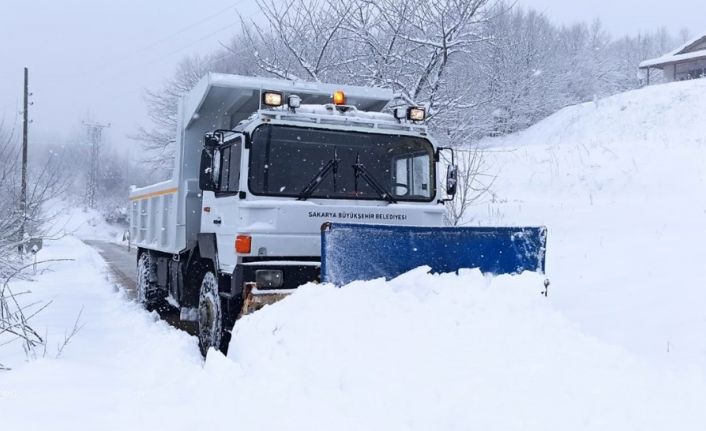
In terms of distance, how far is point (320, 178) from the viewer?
5906 millimetres

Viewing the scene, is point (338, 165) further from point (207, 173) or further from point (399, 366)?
point (399, 366)

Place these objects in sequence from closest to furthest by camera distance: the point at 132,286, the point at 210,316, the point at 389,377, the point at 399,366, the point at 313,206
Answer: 1. the point at 389,377
2. the point at 399,366
3. the point at 313,206
4. the point at 210,316
5. the point at 132,286

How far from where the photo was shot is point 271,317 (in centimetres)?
477

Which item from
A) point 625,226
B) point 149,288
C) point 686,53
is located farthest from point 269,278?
point 686,53

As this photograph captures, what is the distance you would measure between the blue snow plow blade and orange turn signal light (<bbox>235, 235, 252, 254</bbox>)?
0.86m

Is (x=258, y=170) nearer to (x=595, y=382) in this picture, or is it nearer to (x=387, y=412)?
(x=387, y=412)

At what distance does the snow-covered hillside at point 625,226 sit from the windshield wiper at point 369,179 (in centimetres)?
264

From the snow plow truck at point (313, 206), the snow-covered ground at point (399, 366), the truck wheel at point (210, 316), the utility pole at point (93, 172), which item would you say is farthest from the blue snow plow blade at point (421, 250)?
the utility pole at point (93, 172)

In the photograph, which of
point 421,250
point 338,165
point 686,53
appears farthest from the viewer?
point 686,53

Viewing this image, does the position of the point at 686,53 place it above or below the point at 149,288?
above

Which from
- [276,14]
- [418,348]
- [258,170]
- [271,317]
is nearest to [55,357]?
[271,317]

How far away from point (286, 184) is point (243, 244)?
2.42ft

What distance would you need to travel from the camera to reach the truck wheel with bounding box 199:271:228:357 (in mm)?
5980

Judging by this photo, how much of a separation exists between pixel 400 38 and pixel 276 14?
317 cm
